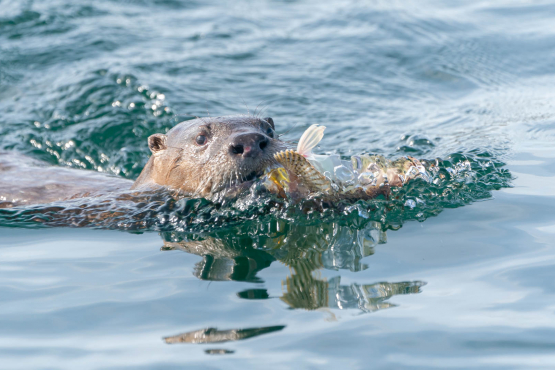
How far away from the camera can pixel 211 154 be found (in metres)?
4.33

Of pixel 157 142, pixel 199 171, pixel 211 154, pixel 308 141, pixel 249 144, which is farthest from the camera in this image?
pixel 157 142

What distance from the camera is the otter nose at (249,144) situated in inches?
159

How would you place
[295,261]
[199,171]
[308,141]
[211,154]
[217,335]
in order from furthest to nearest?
1. [199,171]
2. [211,154]
3. [308,141]
4. [295,261]
5. [217,335]

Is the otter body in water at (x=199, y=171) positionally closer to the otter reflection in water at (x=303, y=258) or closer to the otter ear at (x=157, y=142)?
the otter ear at (x=157, y=142)

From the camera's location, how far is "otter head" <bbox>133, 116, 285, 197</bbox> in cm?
408

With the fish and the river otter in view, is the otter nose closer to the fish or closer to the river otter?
the river otter

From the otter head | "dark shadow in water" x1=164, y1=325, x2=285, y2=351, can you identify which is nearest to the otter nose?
the otter head

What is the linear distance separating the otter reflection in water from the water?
1cm

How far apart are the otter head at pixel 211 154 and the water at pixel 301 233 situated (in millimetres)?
229

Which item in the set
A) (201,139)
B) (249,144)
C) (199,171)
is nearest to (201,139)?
(201,139)

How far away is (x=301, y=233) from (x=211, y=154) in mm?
814

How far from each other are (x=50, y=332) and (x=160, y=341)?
0.58 meters

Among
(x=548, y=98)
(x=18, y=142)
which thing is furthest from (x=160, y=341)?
(x=548, y=98)

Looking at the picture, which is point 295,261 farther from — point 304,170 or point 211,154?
point 211,154
